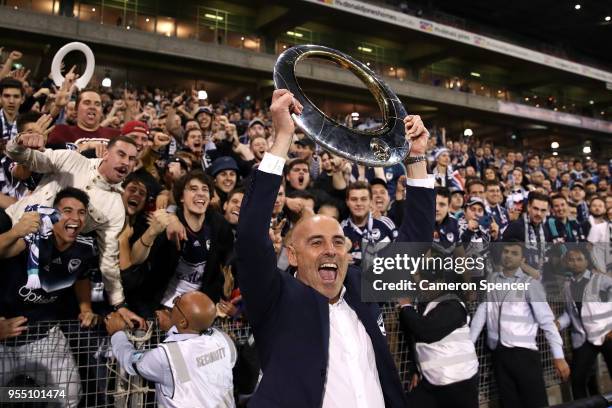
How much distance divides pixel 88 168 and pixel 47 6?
16.2m

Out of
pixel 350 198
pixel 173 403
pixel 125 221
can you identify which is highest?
pixel 350 198

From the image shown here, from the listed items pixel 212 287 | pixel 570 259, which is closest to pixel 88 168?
pixel 212 287

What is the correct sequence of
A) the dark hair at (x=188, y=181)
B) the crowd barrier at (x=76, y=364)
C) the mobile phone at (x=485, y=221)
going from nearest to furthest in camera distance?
the crowd barrier at (x=76, y=364) → the dark hair at (x=188, y=181) → the mobile phone at (x=485, y=221)

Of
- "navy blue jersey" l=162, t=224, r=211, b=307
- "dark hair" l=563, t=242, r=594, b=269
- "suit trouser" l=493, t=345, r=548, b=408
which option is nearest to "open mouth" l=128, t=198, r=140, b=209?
"navy blue jersey" l=162, t=224, r=211, b=307

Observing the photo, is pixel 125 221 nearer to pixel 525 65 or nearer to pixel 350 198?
pixel 350 198

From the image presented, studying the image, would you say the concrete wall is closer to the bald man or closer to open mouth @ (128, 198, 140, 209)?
open mouth @ (128, 198, 140, 209)

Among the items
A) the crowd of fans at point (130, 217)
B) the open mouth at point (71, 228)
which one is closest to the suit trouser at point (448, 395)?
the crowd of fans at point (130, 217)

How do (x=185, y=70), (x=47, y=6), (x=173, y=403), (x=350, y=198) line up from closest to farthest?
(x=173, y=403) → (x=350, y=198) → (x=47, y=6) → (x=185, y=70)

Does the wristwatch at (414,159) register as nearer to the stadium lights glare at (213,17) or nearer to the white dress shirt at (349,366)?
the white dress shirt at (349,366)

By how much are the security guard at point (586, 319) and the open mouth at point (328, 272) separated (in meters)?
→ 3.79

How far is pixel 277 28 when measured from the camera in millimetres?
20781

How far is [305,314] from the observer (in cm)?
169

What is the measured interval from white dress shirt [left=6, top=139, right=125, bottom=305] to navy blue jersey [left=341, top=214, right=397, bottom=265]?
1922 mm

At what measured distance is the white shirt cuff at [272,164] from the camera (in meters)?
1.58
